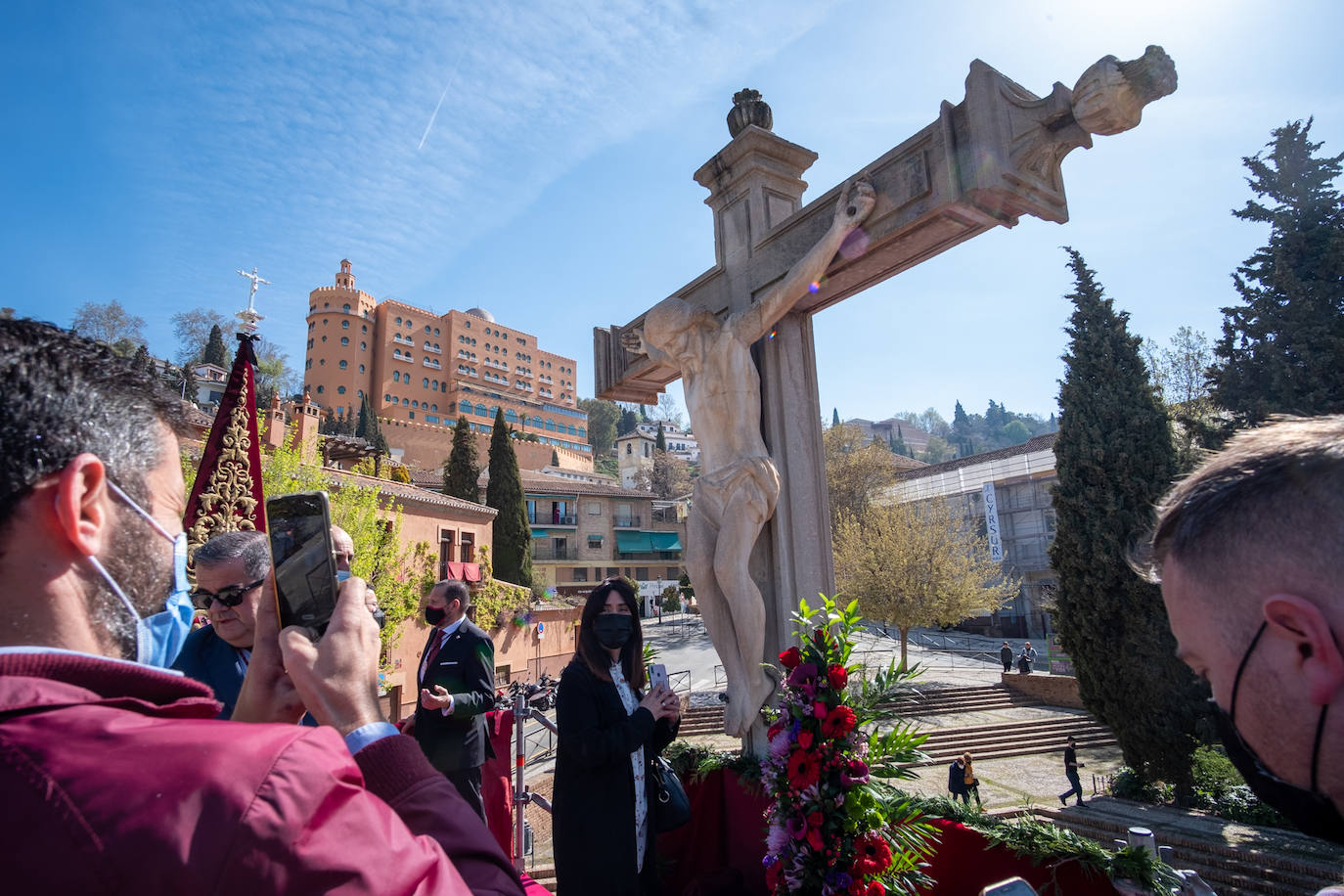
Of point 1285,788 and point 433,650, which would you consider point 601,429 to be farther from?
point 1285,788

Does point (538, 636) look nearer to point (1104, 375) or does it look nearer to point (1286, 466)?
point (1104, 375)

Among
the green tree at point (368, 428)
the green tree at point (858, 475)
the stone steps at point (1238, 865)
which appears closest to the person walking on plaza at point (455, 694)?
the stone steps at point (1238, 865)

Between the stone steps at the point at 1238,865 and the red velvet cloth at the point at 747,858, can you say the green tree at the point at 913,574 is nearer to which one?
the stone steps at the point at 1238,865

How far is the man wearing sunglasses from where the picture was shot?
263cm

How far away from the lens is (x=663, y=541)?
48656 millimetres

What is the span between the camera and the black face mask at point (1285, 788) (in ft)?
3.31

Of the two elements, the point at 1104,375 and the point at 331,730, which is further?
the point at 1104,375

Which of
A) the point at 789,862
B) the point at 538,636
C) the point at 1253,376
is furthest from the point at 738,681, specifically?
the point at 538,636

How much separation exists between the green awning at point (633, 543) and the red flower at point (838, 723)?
44376 millimetres

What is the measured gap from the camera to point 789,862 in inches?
112

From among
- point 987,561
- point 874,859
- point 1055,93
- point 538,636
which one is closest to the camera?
point 874,859

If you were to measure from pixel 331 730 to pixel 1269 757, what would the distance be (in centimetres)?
131

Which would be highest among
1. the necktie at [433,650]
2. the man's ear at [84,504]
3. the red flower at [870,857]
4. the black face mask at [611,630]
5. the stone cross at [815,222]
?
the stone cross at [815,222]

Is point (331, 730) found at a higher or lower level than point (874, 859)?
higher
